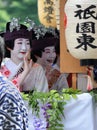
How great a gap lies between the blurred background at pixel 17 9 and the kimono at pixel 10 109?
674 cm

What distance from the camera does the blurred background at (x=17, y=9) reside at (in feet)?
27.7

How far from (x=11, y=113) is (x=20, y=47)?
3808mm

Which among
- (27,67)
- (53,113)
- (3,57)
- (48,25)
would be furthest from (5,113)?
(48,25)

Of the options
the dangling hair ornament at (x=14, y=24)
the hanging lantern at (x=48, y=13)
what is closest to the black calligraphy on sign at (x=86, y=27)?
the dangling hair ornament at (x=14, y=24)

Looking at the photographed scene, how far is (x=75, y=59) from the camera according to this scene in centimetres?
511

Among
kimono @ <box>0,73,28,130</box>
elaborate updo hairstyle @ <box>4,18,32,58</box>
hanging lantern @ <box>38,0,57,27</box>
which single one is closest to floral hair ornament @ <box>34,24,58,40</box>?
elaborate updo hairstyle @ <box>4,18,32,58</box>

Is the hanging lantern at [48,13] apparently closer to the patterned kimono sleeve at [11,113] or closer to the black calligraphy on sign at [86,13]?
the black calligraphy on sign at [86,13]

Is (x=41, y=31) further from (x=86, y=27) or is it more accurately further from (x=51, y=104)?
(x=51, y=104)

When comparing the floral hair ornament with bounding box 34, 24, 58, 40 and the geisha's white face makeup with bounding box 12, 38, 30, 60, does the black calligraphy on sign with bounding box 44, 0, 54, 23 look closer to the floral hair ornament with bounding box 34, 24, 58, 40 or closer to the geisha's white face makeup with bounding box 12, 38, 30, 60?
the floral hair ornament with bounding box 34, 24, 58, 40

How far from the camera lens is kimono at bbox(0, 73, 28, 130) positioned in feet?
5.05

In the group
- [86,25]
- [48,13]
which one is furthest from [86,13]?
[48,13]

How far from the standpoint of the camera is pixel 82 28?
4.52 m

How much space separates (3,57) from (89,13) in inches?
57.8

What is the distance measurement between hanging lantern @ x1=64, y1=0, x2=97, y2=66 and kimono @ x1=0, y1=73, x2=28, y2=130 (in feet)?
9.80
